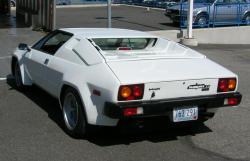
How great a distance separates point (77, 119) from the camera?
566 centimetres

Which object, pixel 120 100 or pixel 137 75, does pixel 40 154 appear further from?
pixel 137 75

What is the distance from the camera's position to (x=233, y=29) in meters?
20.2

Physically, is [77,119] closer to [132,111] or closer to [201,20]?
[132,111]

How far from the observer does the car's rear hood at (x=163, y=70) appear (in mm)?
5227

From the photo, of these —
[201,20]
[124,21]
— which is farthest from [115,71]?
[124,21]

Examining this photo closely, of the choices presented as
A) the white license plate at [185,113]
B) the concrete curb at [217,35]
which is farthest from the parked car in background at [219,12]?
the white license plate at [185,113]

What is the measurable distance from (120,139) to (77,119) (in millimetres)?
596

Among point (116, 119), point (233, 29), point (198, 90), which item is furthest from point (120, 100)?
point (233, 29)

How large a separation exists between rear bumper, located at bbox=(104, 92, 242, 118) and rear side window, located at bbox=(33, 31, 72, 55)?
190 centimetres

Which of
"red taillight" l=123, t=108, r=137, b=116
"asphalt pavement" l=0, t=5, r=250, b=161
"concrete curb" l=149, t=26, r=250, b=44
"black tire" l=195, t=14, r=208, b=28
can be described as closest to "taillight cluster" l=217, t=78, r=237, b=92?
"asphalt pavement" l=0, t=5, r=250, b=161

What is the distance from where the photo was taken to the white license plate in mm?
5370

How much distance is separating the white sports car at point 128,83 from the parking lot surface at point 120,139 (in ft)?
0.97

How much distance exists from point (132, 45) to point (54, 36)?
4.07 ft

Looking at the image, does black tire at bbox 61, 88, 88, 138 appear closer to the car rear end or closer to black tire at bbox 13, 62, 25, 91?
the car rear end
